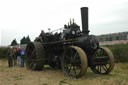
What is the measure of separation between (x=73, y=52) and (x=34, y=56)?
318cm

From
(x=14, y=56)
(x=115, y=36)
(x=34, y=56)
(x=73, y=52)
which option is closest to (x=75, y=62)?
(x=73, y=52)

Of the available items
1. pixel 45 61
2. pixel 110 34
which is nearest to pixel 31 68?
pixel 45 61

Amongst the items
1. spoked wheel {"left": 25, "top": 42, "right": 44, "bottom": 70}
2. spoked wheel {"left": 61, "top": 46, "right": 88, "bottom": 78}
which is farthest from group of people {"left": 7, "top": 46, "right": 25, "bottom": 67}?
spoked wheel {"left": 61, "top": 46, "right": 88, "bottom": 78}

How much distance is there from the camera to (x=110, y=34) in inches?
1244

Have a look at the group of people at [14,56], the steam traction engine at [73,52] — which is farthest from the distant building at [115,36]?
the steam traction engine at [73,52]

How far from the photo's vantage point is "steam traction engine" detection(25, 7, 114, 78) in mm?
6523

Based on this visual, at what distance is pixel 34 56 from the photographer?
931 centimetres

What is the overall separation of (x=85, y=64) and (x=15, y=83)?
243 centimetres

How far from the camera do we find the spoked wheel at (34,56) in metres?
8.73

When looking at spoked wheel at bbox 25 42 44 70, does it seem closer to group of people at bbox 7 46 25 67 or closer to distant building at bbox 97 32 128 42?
group of people at bbox 7 46 25 67

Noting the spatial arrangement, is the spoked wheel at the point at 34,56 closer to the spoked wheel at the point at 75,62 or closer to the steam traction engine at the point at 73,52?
the steam traction engine at the point at 73,52

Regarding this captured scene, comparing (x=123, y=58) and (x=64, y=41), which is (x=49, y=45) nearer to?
(x=64, y=41)

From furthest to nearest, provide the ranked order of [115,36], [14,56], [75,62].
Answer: [115,36]
[14,56]
[75,62]

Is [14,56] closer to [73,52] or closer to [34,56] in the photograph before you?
[34,56]
